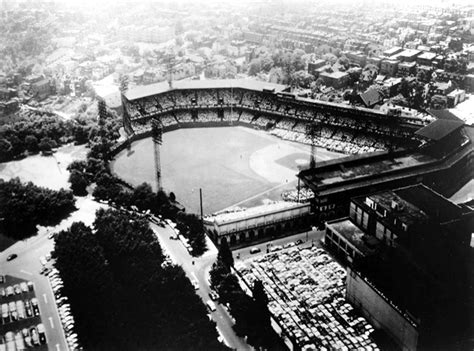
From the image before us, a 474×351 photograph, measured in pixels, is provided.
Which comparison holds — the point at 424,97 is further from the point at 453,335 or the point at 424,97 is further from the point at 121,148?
the point at 453,335

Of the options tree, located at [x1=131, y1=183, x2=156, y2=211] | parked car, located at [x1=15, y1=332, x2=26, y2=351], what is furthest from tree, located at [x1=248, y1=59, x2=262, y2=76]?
parked car, located at [x1=15, y1=332, x2=26, y2=351]

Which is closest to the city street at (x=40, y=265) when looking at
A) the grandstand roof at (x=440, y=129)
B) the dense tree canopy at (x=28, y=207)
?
the dense tree canopy at (x=28, y=207)

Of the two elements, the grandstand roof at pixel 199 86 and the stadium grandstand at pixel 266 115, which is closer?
the stadium grandstand at pixel 266 115

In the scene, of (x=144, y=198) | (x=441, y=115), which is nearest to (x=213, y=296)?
(x=144, y=198)

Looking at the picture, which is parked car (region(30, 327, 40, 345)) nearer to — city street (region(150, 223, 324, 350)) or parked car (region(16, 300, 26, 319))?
parked car (region(16, 300, 26, 319))

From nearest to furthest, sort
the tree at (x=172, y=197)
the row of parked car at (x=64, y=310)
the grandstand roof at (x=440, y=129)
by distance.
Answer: the row of parked car at (x=64, y=310)
the tree at (x=172, y=197)
the grandstand roof at (x=440, y=129)

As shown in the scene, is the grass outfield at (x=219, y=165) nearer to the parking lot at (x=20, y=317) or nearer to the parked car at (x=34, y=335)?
the parking lot at (x=20, y=317)

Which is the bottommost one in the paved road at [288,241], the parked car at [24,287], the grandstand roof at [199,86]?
the paved road at [288,241]
